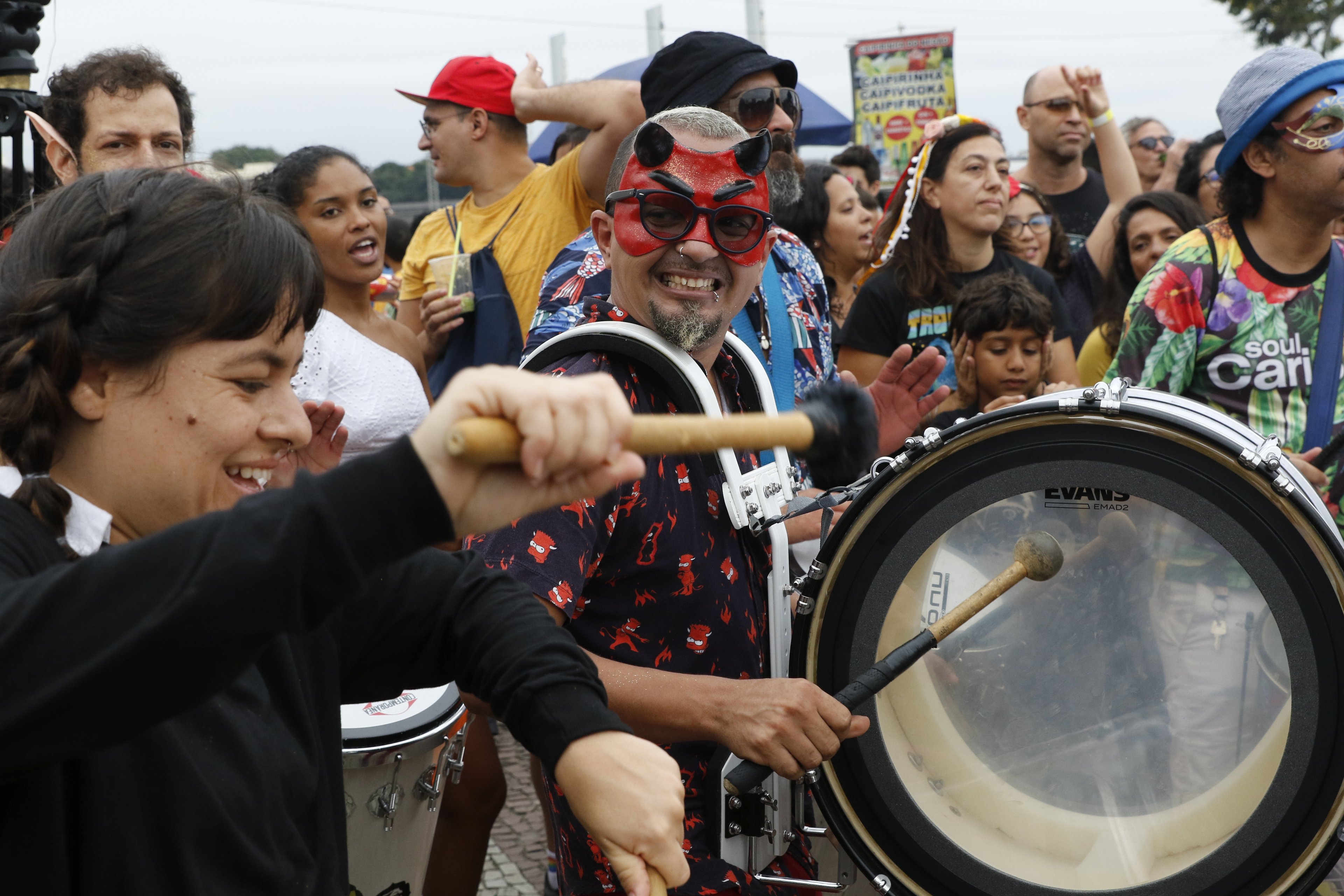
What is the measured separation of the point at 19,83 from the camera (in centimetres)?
329

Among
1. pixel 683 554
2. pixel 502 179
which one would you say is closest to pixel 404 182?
pixel 502 179

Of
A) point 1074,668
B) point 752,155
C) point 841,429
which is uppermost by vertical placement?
point 752,155

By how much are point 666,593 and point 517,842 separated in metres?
2.56

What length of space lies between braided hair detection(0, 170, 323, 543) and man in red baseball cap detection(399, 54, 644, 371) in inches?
105

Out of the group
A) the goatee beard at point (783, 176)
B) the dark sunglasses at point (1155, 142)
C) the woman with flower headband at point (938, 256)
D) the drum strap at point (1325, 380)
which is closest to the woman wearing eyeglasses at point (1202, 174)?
the woman with flower headband at point (938, 256)

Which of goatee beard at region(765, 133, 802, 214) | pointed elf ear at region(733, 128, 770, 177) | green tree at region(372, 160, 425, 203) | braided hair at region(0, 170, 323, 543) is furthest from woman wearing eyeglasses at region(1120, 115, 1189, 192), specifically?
green tree at region(372, 160, 425, 203)

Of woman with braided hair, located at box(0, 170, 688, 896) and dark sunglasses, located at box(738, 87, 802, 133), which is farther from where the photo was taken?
dark sunglasses, located at box(738, 87, 802, 133)

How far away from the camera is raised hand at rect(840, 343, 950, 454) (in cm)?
244

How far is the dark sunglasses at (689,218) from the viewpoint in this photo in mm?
2135

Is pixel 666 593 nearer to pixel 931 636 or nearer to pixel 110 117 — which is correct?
pixel 931 636

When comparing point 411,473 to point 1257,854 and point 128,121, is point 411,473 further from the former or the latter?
point 128,121

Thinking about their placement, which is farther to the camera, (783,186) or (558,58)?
(558,58)

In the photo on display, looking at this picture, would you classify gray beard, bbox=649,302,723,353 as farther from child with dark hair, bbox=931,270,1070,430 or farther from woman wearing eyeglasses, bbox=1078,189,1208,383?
woman wearing eyeglasses, bbox=1078,189,1208,383

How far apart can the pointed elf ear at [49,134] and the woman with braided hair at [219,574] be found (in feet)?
7.00
